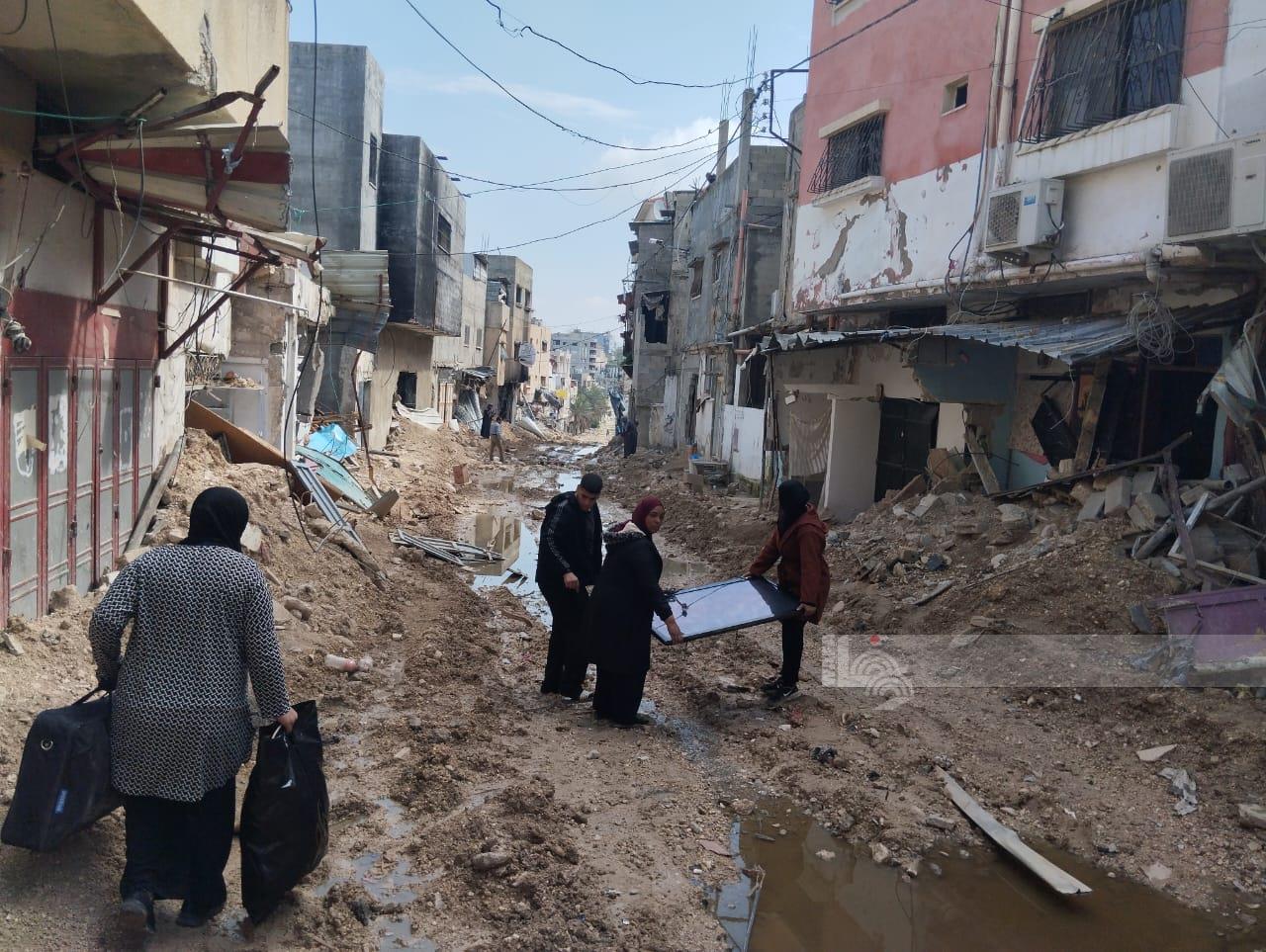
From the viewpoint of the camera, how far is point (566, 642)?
6.81m

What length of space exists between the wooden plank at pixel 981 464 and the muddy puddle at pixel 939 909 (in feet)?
20.7

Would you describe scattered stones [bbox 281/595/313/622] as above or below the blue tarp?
below

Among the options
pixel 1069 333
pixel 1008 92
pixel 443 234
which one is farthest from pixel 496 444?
pixel 1069 333

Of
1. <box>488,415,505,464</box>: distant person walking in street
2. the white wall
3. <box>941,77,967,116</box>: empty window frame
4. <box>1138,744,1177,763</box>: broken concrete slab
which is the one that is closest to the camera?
<box>1138,744,1177,763</box>: broken concrete slab

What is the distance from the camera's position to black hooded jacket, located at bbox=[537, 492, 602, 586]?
664 cm

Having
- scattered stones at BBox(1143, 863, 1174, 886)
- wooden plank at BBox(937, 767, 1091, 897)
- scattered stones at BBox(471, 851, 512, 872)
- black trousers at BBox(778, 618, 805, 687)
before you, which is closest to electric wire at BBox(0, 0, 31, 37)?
scattered stones at BBox(471, 851, 512, 872)

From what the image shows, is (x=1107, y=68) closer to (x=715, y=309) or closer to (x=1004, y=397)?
(x=1004, y=397)

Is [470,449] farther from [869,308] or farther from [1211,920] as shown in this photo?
[1211,920]

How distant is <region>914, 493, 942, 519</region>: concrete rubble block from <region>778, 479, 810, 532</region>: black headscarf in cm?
437

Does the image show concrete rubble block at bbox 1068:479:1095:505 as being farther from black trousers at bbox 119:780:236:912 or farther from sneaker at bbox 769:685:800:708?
black trousers at bbox 119:780:236:912

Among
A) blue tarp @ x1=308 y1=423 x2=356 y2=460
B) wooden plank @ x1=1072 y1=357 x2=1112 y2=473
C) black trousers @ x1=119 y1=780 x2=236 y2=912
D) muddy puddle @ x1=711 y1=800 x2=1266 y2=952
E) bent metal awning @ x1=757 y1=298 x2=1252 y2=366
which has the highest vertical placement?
bent metal awning @ x1=757 y1=298 x2=1252 y2=366

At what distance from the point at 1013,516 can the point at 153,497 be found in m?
7.82

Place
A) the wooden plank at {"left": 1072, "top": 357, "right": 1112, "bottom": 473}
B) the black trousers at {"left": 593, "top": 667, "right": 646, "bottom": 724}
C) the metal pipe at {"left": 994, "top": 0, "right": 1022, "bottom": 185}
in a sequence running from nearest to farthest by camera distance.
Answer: the black trousers at {"left": 593, "top": 667, "right": 646, "bottom": 724} < the wooden plank at {"left": 1072, "top": 357, "right": 1112, "bottom": 473} < the metal pipe at {"left": 994, "top": 0, "right": 1022, "bottom": 185}

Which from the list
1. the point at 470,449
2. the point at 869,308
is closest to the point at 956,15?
the point at 869,308
